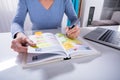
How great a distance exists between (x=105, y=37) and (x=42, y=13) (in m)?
0.59

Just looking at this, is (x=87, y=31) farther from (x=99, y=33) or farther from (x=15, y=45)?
(x=15, y=45)

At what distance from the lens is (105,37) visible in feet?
3.08

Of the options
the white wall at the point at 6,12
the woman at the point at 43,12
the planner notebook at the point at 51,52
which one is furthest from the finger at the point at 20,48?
the white wall at the point at 6,12

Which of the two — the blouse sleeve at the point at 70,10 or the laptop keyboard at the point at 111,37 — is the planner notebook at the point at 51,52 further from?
the blouse sleeve at the point at 70,10

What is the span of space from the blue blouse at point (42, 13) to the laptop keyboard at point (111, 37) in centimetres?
37

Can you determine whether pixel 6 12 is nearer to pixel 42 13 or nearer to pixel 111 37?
pixel 42 13

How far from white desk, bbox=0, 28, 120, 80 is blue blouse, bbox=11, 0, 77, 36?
0.47 meters

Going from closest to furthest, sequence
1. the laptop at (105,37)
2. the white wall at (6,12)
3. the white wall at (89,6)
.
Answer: the laptop at (105,37)
the white wall at (6,12)
the white wall at (89,6)

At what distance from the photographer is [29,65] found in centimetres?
60

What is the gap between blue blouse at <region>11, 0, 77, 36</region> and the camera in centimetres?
108

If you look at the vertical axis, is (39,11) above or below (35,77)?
above

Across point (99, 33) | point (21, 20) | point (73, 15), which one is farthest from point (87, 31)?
point (21, 20)

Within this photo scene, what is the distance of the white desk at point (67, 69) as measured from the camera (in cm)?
55

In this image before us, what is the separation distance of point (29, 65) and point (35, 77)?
81 mm
